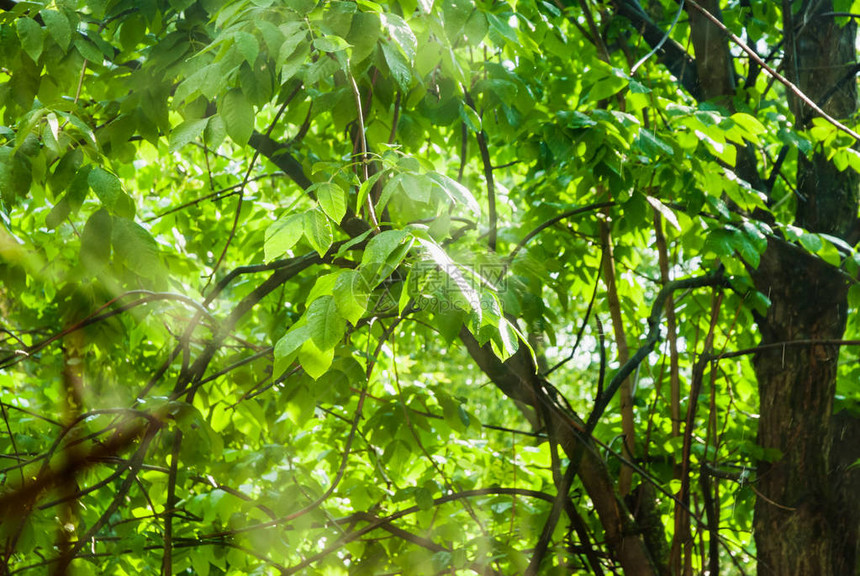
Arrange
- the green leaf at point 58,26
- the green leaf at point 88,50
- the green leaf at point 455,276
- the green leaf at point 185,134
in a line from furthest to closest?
the green leaf at point 88,50
the green leaf at point 58,26
the green leaf at point 185,134
the green leaf at point 455,276

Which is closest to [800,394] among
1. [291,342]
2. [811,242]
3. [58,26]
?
[811,242]

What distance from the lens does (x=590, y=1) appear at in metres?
3.05

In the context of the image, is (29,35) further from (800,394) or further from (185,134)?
(800,394)

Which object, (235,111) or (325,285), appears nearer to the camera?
(325,285)

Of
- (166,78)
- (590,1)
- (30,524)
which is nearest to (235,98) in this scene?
(166,78)

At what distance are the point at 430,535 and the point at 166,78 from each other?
64.1 inches

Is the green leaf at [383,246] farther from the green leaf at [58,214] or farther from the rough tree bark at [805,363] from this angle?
the rough tree bark at [805,363]

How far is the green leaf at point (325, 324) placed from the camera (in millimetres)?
1207

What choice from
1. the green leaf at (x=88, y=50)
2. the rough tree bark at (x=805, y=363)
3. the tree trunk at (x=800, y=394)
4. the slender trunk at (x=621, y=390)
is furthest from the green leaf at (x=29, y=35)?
the tree trunk at (x=800, y=394)

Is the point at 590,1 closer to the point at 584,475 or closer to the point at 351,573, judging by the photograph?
the point at 584,475

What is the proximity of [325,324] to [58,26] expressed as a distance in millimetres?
956

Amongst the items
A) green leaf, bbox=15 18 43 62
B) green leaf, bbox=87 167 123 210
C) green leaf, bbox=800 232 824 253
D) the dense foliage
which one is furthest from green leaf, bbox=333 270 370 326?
green leaf, bbox=800 232 824 253

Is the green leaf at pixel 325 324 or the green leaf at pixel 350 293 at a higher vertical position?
the green leaf at pixel 350 293

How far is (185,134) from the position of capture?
1.47m
